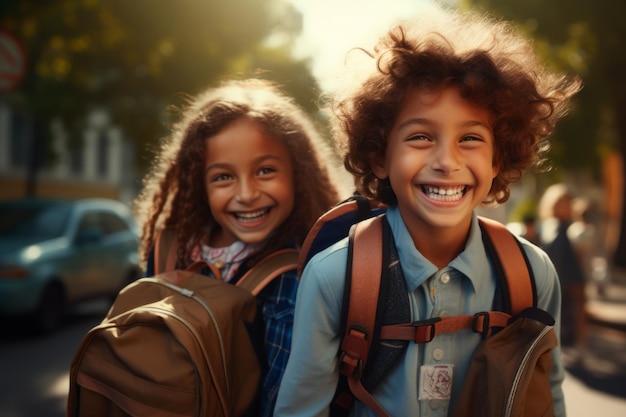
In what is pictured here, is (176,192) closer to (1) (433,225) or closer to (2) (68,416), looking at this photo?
(2) (68,416)

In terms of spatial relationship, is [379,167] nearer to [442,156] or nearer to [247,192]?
[442,156]

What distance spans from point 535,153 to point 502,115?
0.29 m

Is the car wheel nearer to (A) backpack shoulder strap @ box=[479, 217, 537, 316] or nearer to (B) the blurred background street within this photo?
(B) the blurred background street

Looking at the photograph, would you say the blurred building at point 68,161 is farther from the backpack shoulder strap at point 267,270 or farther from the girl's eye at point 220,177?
the backpack shoulder strap at point 267,270

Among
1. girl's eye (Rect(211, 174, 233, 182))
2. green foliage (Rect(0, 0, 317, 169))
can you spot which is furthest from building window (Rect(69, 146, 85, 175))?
girl's eye (Rect(211, 174, 233, 182))

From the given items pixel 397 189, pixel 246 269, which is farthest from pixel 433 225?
pixel 246 269

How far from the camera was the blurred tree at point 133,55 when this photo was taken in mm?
17953

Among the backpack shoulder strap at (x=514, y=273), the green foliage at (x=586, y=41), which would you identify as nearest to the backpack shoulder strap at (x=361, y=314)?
the backpack shoulder strap at (x=514, y=273)

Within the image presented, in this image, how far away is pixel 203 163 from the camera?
2.69 m

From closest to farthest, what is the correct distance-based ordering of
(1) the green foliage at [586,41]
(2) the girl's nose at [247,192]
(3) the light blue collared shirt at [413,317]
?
(3) the light blue collared shirt at [413,317], (2) the girl's nose at [247,192], (1) the green foliage at [586,41]

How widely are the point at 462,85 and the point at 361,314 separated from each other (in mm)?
633

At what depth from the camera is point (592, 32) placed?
1424 cm

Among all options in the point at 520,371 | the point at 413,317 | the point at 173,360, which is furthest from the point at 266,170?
the point at 520,371

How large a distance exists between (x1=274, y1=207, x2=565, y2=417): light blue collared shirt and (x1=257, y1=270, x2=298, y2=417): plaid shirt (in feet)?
1.02
